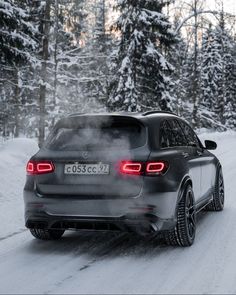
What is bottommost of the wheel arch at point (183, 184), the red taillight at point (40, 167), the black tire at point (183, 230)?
the black tire at point (183, 230)

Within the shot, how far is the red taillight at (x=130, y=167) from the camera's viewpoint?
5652 millimetres

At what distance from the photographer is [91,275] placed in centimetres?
513

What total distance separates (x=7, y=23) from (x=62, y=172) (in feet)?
34.7

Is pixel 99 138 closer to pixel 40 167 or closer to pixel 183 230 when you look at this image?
pixel 40 167

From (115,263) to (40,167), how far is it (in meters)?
1.47

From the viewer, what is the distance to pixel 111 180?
18.6 feet

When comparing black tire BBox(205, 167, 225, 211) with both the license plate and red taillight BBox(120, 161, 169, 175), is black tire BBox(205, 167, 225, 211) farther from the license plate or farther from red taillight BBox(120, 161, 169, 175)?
the license plate

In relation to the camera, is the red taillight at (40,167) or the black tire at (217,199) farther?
the black tire at (217,199)

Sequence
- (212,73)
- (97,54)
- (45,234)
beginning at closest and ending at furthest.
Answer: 1. (45,234)
2. (97,54)
3. (212,73)

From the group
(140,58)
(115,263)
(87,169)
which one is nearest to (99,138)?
(87,169)

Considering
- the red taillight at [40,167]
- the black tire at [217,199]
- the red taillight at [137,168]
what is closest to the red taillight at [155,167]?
the red taillight at [137,168]

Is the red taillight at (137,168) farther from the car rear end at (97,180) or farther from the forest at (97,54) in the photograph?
the forest at (97,54)

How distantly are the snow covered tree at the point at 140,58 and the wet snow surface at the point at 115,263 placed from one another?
59.6 ft

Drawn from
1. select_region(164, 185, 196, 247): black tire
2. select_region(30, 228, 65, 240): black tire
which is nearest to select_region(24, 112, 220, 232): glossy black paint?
select_region(164, 185, 196, 247): black tire
